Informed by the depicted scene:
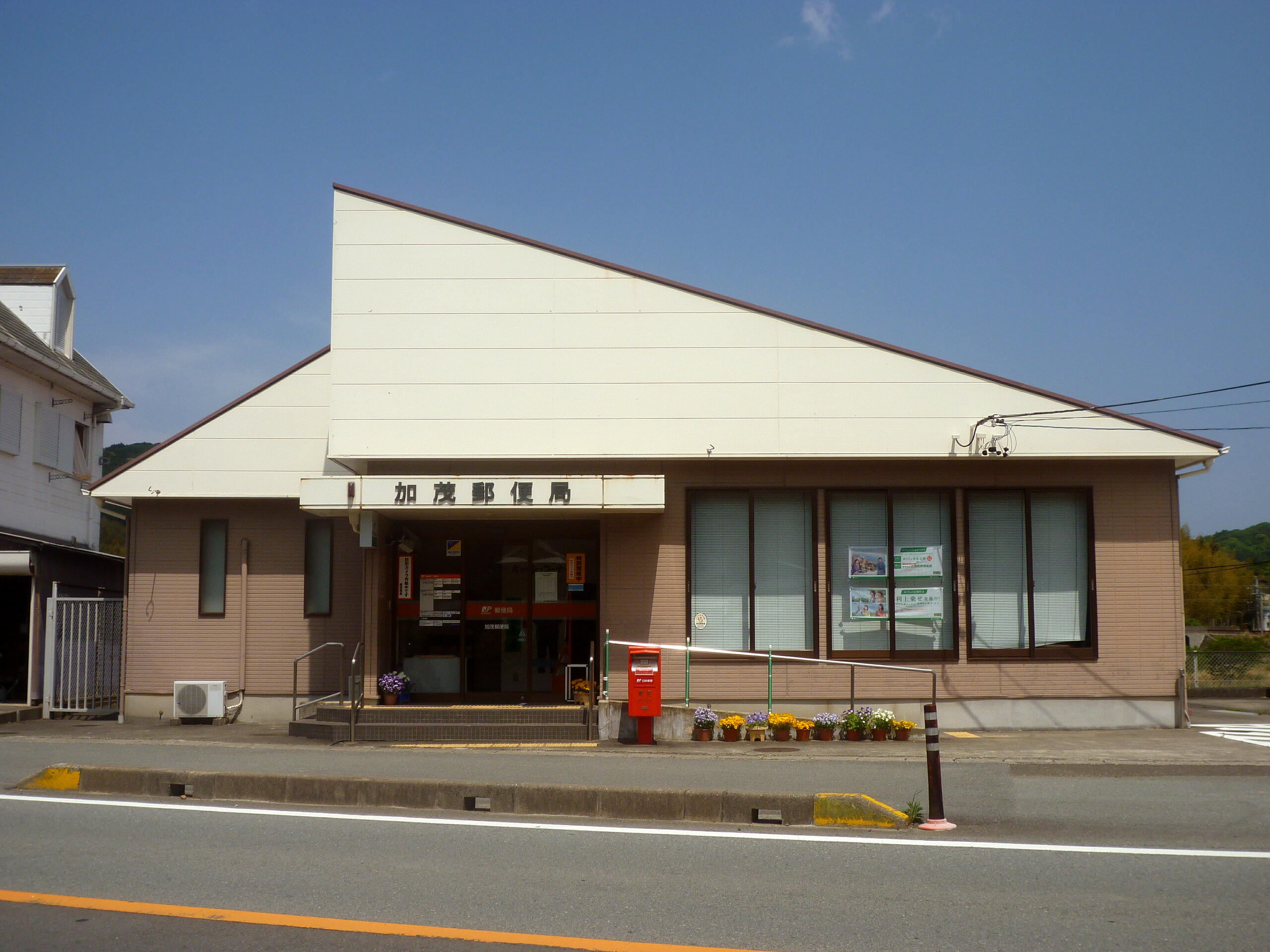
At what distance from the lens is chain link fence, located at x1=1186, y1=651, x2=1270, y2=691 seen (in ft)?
89.9

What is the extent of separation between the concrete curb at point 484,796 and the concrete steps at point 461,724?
15.0 feet

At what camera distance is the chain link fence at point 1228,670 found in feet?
89.9

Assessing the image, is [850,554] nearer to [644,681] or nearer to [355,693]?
[644,681]

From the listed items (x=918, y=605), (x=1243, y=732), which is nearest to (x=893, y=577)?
(x=918, y=605)

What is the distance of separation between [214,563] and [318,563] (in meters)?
1.73

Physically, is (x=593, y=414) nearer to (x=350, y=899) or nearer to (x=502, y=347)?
(x=502, y=347)

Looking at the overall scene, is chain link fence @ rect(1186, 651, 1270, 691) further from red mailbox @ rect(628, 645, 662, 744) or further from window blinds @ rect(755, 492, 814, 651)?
red mailbox @ rect(628, 645, 662, 744)

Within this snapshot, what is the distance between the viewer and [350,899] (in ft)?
20.3

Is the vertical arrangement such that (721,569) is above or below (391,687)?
above

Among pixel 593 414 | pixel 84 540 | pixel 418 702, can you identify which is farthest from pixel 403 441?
pixel 84 540

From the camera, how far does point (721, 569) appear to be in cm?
1614

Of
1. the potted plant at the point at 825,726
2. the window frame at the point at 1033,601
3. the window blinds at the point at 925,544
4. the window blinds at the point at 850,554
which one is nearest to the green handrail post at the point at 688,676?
the potted plant at the point at 825,726

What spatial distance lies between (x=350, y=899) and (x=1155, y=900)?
458cm

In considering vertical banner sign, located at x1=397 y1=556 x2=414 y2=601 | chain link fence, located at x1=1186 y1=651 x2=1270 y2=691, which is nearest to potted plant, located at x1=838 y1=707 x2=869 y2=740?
vertical banner sign, located at x1=397 y1=556 x2=414 y2=601
